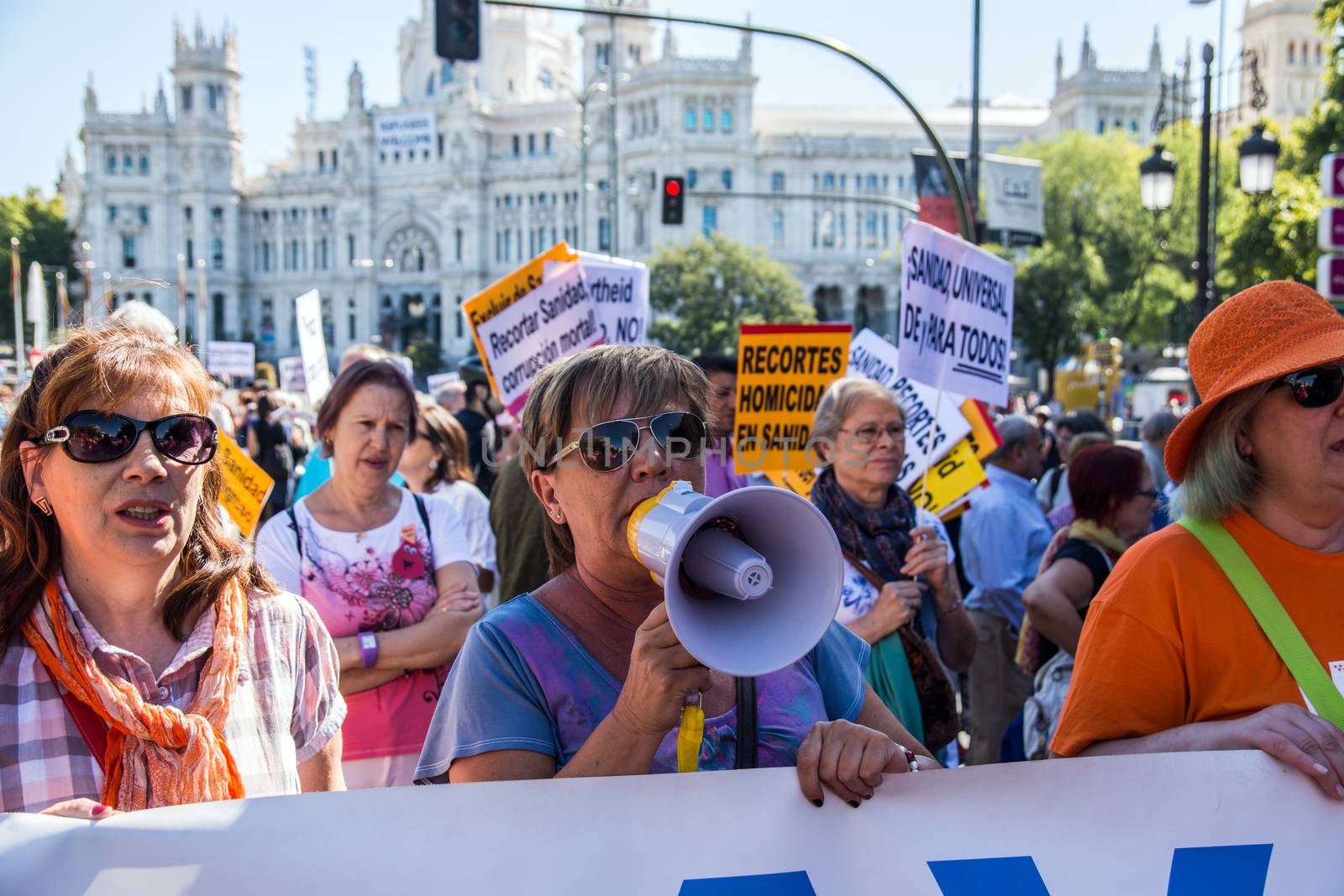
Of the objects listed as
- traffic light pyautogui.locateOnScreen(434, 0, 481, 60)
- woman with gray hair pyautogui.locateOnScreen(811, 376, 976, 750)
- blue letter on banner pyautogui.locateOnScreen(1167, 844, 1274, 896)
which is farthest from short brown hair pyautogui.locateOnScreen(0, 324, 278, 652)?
traffic light pyautogui.locateOnScreen(434, 0, 481, 60)

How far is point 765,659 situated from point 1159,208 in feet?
43.9

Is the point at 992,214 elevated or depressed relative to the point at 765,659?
elevated

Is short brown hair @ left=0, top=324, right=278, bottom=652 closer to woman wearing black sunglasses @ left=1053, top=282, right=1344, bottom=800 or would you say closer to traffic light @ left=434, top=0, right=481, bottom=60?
woman wearing black sunglasses @ left=1053, top=282, right=1344, bottom=800

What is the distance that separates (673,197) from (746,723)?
16.4 meters

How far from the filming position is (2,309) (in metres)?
77.2

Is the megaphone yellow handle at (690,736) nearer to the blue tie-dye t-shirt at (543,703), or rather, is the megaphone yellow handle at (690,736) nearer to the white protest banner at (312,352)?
the blue tie-dye t-shirt at (543,703)

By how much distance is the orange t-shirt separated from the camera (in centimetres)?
211

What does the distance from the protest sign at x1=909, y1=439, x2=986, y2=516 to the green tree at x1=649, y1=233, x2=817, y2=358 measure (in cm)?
4537

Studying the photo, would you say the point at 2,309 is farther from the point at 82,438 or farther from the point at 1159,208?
the point at 82,438

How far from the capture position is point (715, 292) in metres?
52.1

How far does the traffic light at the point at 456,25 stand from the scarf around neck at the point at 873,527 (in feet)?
24.8

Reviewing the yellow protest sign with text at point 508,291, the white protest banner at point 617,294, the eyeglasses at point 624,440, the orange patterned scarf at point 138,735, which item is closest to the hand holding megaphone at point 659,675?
the eyeglasses at point 624,440

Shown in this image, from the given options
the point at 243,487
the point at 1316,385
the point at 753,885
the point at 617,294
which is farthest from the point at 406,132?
the point at 753,885

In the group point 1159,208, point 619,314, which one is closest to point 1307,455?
point 619,314
